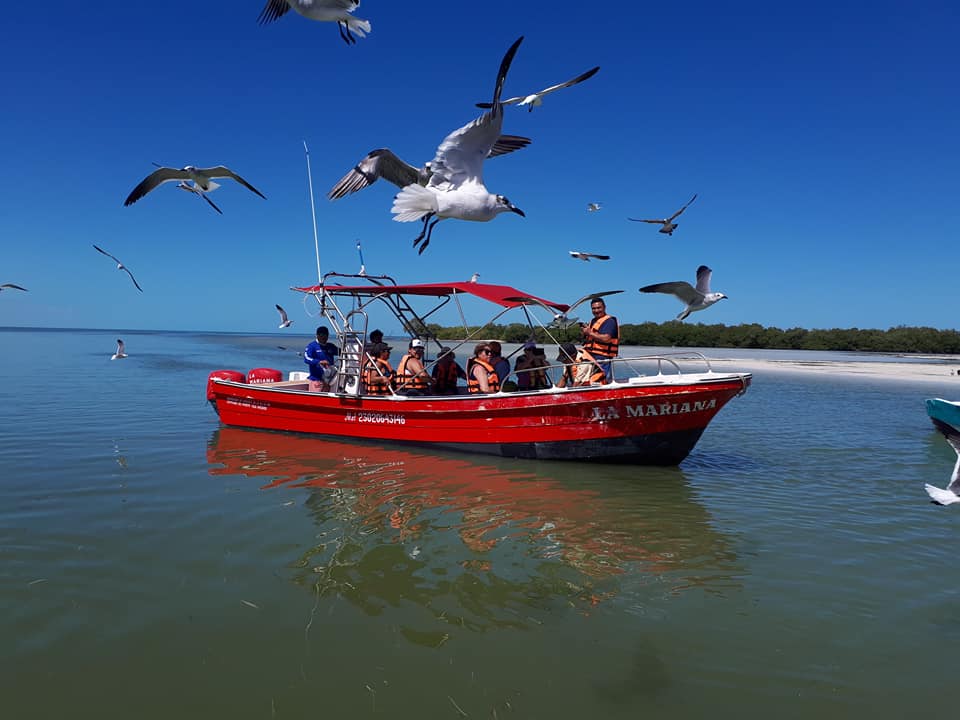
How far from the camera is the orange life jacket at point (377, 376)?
439 inches

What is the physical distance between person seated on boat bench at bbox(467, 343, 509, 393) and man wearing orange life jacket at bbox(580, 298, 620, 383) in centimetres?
161

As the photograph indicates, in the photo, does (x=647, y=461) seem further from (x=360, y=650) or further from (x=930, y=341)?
(x=930, y=341)

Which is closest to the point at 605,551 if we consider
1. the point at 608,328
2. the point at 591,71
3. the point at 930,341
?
the point at 608,328

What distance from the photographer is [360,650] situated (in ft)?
12.9

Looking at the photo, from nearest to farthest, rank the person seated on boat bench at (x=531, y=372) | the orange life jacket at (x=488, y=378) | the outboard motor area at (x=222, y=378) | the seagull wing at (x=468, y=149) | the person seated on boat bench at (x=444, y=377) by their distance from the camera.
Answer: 1. the seagull wing at (x=468, y=149)
2. the orange life jacket at (x=488, y=378)
3. the person seated on boat bench at (x=531, y=372)
4. the person seated on boat bench at (x=444, y=377)
5. the outboard motor area at (x=222, y=378)

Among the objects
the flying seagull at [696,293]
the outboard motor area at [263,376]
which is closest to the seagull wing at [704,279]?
the flying seagull at [696,293]

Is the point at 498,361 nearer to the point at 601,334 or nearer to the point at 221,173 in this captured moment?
the point at 601,334

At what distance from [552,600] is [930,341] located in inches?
2274

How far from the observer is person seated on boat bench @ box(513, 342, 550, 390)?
35.1 ft

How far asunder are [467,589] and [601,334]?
18.0 feet

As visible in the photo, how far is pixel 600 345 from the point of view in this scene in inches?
383

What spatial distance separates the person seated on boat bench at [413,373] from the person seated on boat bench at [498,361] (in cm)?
130

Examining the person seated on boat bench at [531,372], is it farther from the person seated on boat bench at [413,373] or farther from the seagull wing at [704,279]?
the seagull wing at [704,279]

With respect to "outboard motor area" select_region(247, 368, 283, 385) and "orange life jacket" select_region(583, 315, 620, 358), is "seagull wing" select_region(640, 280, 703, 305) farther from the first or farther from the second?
"outboard motor area" select_region(247, 368, 283, 385)
